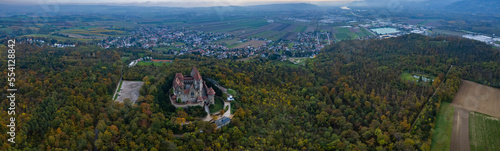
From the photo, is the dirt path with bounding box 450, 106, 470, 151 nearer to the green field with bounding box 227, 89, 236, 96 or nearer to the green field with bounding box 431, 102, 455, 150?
the green field with bounding box 431, 102, 455, 150

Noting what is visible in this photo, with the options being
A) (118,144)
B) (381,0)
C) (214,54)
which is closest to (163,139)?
(118,144)

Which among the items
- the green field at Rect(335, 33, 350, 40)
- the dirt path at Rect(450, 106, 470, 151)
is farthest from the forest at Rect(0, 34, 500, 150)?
the green field at Rect(335, 33, 350, 40)

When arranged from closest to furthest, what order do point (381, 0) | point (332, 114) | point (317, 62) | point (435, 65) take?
1. point (332, 114)
2. point (435, 65)
3. point (317, 62)
4. point (381, 0)

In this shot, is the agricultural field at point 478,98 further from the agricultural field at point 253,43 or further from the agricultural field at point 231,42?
the agricultural field at point 231,42

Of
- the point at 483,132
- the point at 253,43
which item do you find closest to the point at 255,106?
the point at 483,132

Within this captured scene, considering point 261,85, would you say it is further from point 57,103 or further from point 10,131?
point 10,131

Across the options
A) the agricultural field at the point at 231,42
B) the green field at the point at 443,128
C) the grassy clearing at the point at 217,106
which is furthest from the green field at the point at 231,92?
the agricultural field at the point at 231,42

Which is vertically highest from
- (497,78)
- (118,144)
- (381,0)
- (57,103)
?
(381,0)
